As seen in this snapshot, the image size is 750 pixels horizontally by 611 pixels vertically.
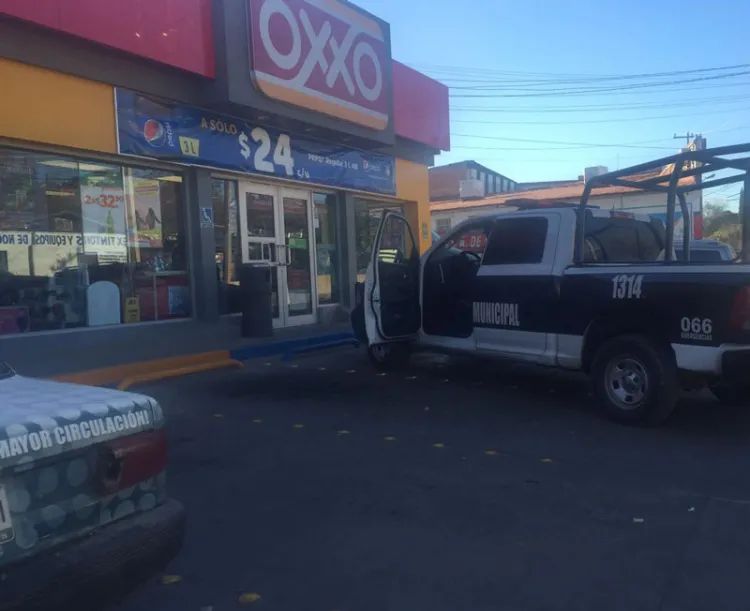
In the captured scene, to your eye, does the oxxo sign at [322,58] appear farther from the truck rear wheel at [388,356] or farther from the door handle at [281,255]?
the truck rear wheel at [388,356]

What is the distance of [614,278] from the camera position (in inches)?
A: 246

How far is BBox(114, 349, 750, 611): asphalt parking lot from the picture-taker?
338 cm

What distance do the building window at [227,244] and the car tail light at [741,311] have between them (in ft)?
27.1

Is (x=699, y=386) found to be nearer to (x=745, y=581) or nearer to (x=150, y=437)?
(x=745, y=581)

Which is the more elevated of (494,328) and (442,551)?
(494,328)

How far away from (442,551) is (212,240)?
8.69m

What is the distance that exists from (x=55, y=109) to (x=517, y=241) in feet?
19.8

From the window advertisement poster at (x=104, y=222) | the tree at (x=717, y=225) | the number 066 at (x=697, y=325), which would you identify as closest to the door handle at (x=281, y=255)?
the window advertisement poster at (x=104, y=222)

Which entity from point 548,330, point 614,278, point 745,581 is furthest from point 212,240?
point 745,581

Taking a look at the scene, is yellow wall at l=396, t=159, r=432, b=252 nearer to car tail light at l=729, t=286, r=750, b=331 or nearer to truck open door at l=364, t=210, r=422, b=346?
truck open door at l=364, t=210, r=422, b=346

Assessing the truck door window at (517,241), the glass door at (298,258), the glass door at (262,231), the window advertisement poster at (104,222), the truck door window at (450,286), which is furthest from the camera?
the glass door at (298,258)

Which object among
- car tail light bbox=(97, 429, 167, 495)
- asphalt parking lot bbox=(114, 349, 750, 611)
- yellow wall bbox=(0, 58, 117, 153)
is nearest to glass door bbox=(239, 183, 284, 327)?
yellow wall bbox=(0, 58, 117, 153)

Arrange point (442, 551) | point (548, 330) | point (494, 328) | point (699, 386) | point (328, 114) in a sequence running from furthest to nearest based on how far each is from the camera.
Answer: point (328, 114) → point (494, 328) → point (548, 330) → point (699, 386) → point (442, 551)

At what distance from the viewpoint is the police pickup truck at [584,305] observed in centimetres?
566
